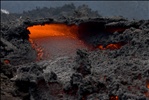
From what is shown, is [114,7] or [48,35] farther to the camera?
[114,7]

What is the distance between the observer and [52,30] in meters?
6.49

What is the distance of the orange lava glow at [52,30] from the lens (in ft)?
20.5

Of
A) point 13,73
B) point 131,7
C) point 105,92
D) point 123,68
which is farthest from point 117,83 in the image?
point 131,7

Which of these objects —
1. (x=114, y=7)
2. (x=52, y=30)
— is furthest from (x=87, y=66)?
(x=114, y=7)

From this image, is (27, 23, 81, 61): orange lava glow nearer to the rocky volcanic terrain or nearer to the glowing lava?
the glowing lava

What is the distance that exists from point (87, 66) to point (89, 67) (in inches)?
1.4

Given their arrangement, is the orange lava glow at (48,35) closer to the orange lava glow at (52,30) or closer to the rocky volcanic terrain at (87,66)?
the orange lava glow at (52,30)

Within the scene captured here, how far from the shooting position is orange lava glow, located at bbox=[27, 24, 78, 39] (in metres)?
6.25

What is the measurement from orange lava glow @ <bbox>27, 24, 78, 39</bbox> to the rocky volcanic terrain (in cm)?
13

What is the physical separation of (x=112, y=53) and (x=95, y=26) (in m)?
1.18

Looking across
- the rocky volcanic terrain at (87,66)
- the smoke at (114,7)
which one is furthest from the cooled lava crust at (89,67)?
the smoke at (114,7)

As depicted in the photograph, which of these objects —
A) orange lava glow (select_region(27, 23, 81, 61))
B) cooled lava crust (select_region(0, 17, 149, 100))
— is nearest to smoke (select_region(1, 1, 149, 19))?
orange lava glow (select_region(27, 23, 81, 61))

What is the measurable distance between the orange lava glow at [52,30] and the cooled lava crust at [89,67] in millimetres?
158

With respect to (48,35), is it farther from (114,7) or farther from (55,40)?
(114,7)
